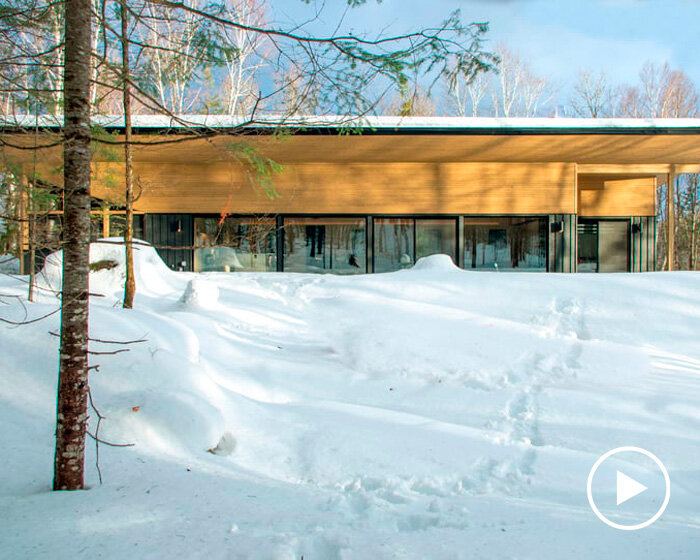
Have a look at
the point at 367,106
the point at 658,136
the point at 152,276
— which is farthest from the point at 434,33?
the point at 658,136

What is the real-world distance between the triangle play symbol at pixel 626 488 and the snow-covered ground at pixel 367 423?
0.17 m

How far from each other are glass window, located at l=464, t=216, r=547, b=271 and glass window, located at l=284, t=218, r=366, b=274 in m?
3.21

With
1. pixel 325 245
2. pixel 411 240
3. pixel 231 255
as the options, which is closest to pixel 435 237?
pixel 411 240

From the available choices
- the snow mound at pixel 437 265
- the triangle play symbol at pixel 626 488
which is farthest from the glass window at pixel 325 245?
the triangle play symbol at pixel 626 488

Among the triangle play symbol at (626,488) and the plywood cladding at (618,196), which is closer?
the triangle play symbol at (626,488)

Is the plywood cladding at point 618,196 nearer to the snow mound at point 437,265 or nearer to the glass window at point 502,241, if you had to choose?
the glass window at point 502,241

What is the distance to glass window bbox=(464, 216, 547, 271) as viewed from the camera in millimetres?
13273

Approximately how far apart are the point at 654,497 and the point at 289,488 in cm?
245

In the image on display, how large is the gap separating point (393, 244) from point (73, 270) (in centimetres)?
1118

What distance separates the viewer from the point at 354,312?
24.5 feet

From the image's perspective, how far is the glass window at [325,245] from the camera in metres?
13.2

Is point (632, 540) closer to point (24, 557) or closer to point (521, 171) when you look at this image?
point (24, 557)

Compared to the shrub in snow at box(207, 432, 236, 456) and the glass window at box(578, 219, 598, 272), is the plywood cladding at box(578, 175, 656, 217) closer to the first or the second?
the glass window at box(578, 219, 598, 272)

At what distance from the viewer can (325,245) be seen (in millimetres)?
13203
